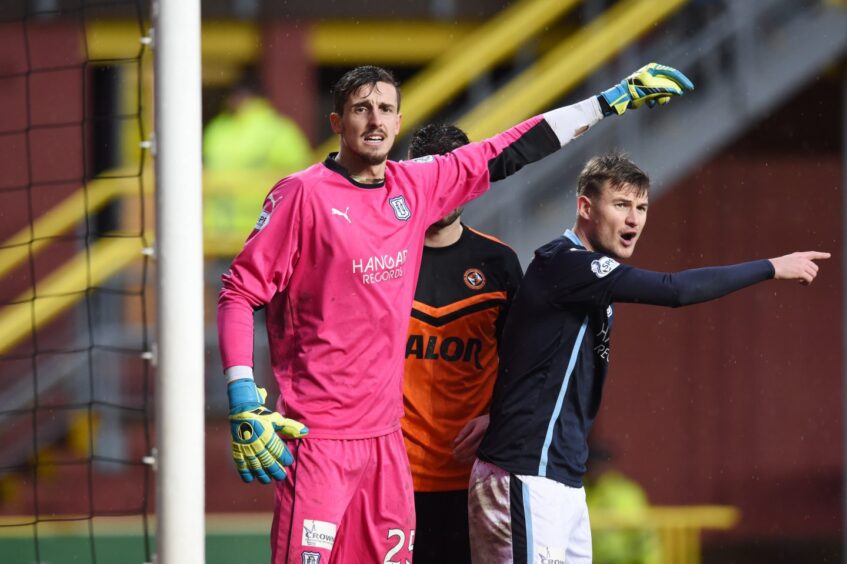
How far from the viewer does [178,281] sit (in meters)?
3.19

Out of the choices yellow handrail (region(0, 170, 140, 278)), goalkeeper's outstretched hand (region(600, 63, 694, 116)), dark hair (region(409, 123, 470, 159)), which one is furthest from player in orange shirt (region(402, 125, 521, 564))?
yellow handrail (region(0, 170, 140, 278))

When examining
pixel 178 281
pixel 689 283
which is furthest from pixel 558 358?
Answer: pixel 178 281

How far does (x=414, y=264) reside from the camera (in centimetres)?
352

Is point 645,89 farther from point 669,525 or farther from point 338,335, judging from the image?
point 669,525

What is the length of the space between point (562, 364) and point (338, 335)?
603 millimetres

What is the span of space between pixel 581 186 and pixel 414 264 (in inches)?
20.9

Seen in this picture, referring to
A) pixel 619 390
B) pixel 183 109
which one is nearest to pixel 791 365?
pixel 619 390

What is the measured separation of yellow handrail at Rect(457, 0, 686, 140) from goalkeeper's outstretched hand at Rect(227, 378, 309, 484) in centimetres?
456

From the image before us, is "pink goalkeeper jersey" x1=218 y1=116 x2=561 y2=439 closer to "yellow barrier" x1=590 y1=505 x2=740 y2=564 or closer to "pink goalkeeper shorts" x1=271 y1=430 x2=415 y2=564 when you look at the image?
"pink goalkeeper shorts" x1=271 y1=430 x2=415 y2=564

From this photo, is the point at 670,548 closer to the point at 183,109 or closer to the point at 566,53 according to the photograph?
the point at 566,53

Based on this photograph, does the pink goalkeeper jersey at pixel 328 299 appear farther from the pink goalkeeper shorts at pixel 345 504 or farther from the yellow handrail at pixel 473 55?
the yellow handrail at pixel 473 55

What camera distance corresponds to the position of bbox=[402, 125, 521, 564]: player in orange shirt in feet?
12.7

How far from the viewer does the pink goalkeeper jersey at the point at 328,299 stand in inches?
131

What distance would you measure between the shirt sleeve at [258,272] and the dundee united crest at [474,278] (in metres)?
0.70
